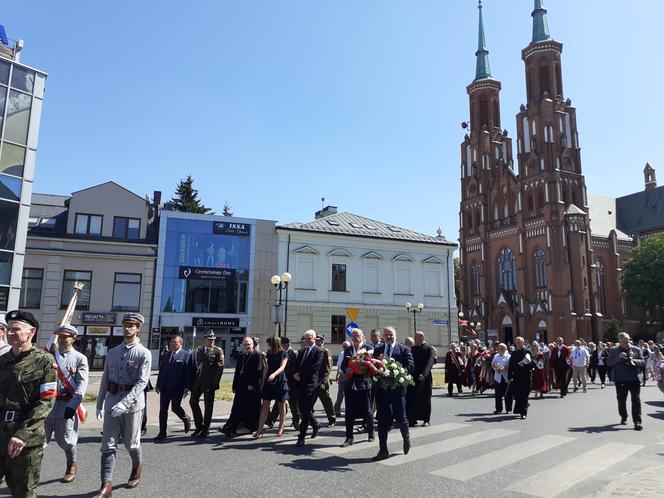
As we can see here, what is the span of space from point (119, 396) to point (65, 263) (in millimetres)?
27687

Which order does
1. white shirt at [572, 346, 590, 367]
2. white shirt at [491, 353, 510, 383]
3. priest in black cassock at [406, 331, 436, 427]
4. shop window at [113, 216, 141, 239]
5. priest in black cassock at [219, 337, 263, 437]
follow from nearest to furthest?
1. priest in black cassock at [219, 337, 263, 437]
2. priest in black cassock at [406, 331, 436, 427]
3. white shirt at [491, 353, 510, 383]
4. white shirt at [572, 346, 590, 367]
5. shop window at [113, 216, 141, 239]

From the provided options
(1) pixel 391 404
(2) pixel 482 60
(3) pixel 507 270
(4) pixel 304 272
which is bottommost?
(1) pixel 391 404

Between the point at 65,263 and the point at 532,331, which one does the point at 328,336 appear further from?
the point at 532,331

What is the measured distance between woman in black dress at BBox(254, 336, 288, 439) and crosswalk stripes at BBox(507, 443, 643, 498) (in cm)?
460

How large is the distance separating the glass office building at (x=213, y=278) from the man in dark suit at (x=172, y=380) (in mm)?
23266

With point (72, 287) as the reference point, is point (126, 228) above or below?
above

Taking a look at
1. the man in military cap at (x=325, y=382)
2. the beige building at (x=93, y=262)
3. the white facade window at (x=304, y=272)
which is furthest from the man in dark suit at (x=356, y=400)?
the white facade window at (x=304, y=272)

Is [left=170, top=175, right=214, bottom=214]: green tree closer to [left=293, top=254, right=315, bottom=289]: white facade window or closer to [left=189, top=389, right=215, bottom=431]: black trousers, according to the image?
[left=293, top=254, right=315, bottom=289]: white facade window

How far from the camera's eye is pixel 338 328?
36062 millimetres

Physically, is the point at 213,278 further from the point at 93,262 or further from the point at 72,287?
the point at 72,287

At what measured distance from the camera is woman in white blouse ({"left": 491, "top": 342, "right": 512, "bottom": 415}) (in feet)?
41.9

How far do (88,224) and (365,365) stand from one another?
28.0m

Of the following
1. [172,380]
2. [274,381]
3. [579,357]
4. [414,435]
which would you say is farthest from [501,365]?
[172,380]

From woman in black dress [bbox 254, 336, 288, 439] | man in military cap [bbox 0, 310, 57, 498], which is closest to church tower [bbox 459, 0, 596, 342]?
woman in black dress [bbox 254, 336, 288, 439]
